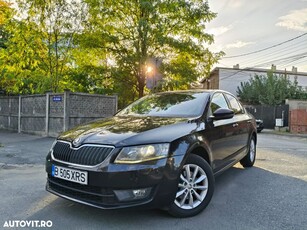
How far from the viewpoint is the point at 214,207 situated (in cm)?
356

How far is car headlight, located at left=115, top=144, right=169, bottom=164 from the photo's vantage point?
2.86 meters

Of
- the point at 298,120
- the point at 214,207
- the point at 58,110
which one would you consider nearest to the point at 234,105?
the point at 214,207

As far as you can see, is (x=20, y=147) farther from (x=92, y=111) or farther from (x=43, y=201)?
(x=43, y=201)

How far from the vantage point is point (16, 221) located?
10.2ft

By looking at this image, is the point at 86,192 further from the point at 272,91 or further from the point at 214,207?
the point at 272,91

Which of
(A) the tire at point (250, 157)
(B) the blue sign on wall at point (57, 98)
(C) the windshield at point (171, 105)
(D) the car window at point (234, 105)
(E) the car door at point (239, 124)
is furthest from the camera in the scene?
(B) the blue sign on wall at point (57, 98)

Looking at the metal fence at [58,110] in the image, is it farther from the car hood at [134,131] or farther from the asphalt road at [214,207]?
the car hood at [134,131]

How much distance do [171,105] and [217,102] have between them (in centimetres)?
78

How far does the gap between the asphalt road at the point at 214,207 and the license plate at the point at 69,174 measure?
468mm

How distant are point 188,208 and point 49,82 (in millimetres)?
10740

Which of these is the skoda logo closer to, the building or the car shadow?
the car shadow

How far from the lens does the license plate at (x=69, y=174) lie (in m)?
2.94

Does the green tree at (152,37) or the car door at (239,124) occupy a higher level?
the green tree at (152,37)

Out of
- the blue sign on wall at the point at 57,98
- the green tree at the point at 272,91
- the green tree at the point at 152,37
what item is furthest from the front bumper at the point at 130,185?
the green tree at the point at 272,91
